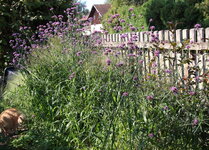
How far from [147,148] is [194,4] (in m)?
13.1

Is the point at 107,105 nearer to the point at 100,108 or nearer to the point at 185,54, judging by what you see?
the point at 100,108

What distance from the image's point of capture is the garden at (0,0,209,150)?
3.53 metres

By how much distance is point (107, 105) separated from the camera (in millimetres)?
3857

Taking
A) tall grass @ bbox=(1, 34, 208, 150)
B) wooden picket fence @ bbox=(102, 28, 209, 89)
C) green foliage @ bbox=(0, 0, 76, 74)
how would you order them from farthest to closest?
green foliage @ bbox=(0, 0, 76, 74)
wooden picket fence @ bbox=(102, 28, 209, 89)
tall grass @ bbox=(1, 34, 208, 150)

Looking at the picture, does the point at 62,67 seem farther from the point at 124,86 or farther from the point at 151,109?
the point at 151,109

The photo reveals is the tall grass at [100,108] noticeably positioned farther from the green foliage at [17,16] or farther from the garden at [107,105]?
the green foliage at [17,16]

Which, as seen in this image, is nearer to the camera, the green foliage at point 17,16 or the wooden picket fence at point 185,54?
the wooden picket fence at point 185,54

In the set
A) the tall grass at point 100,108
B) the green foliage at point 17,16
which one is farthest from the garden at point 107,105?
the green foliage at point 17,16

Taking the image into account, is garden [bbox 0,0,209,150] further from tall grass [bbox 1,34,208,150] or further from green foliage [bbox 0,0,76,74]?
green foliage [bbox 0,0,76,74]

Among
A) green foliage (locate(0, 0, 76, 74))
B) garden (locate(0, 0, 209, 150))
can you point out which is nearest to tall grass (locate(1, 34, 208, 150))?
garden (locate(0, 0, 209, 150))

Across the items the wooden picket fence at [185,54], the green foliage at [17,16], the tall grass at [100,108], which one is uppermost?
the green foliage at [17,16]

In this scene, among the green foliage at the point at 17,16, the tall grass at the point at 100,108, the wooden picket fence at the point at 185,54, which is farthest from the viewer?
the green foliage at the point at 17,16

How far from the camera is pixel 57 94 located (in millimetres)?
4871

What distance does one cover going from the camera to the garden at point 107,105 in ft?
11.6
